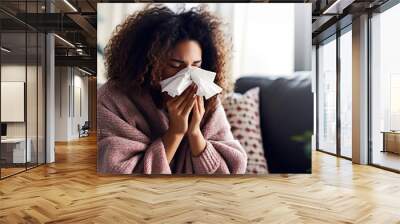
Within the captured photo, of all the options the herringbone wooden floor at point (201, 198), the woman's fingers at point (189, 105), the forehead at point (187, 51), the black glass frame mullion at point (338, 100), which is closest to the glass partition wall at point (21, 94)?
the herringbone wooden floor at point (201, 198)

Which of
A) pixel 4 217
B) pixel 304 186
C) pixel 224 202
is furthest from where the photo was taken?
pixel 304 186

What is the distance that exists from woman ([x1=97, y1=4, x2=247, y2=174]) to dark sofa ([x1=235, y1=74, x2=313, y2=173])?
1.49 feet

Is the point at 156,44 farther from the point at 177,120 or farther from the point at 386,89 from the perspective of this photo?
the point at 386,89

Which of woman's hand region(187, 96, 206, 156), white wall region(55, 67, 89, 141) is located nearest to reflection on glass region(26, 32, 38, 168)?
woman's hand region(187, 96, 206, 156)

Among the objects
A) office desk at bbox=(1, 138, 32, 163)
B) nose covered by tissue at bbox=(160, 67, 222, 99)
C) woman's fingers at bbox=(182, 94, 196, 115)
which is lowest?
office desk at bbox=(1, 138, 32, 163)

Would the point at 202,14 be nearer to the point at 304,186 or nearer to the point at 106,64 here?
the point at 106,64

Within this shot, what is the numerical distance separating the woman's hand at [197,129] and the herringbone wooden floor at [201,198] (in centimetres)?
54

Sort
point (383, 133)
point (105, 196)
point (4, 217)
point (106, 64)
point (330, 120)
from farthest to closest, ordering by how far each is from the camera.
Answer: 1. point (330, 120)
2. point (383, 133)
3. point (106, 64)
4. point (105, 196)
5. point (4, 217)

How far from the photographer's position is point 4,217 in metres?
3.81

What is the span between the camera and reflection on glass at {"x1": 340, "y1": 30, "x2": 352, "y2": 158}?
341 inches

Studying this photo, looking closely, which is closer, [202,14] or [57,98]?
[202,14]

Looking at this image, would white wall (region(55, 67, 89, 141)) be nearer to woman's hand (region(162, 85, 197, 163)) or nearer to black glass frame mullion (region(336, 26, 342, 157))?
black glass frame mullion (region(336, 26, 342, 157))

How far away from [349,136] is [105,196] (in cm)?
587

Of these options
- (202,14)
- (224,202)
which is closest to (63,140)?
(202,14)
